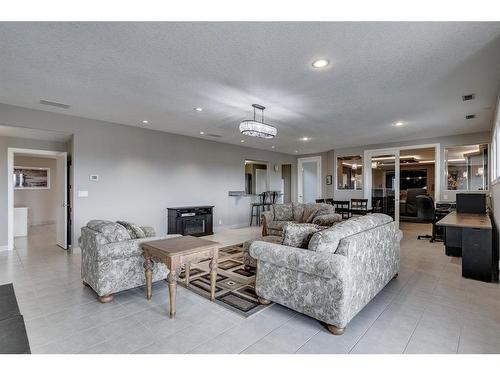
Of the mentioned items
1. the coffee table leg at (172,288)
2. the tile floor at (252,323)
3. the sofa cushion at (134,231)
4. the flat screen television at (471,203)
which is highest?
the flat screen television at (471,203)

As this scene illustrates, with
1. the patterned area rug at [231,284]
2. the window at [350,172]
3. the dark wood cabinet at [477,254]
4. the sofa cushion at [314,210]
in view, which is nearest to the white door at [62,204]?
the patterned area rug at [231,284]

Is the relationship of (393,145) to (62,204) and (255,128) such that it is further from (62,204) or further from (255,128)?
(62,204)

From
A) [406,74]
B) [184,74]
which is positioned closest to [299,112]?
[406,74]

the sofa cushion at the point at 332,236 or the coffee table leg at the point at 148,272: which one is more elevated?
the sofa cushion at the point at 332,236

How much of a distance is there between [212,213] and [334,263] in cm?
527

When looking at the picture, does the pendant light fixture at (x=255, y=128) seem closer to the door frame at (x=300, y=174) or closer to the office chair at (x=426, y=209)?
the office chair at (x=426, y=209)

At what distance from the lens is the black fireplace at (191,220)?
615 cm

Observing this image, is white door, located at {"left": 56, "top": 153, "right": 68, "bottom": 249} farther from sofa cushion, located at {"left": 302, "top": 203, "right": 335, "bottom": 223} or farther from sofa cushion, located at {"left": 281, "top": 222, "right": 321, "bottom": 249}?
sofa cushion, located at {"left": 302, "top": 203, "right": 335, "bottom": 223}

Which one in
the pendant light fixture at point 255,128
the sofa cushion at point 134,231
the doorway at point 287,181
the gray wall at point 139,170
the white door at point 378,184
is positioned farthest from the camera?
the doorway at point 287,181

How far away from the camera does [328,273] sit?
6.95 ft

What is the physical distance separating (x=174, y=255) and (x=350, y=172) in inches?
301

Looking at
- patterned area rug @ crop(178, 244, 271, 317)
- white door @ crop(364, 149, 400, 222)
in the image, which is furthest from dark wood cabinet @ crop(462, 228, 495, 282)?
white door @ crop(364, 149, 400, 222)

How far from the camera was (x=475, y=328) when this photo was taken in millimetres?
2236
